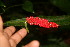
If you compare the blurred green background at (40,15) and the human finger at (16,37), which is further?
the blurred green background at (40,15)

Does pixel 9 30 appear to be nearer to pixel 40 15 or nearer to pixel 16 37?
pixel 16 37

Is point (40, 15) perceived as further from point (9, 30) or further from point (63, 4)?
point (9, 30)

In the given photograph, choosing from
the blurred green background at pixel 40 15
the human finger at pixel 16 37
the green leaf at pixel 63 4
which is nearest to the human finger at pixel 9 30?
the human finger at pixel 16 37

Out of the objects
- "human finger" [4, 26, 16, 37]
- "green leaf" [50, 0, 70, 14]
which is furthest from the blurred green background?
"human finger" [4, 26, 16, 37]

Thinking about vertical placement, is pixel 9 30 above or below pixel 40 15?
above

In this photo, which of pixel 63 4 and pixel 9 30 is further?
pixel 63 4

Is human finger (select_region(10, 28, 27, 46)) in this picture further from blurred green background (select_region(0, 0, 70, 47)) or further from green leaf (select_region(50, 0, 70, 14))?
green leaf (select_region(50, 0, 70, 14))

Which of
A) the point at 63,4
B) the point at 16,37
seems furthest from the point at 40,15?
the point at 16,37

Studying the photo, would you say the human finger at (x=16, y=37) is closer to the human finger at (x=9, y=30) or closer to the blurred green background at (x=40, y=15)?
the human finger at (x=9, y=30)

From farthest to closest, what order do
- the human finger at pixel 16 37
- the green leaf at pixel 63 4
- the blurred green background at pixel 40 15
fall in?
the green leaf at pixel 63 4 < the blurred green background at pixel 40 15 < the human finger at pixel 16 37

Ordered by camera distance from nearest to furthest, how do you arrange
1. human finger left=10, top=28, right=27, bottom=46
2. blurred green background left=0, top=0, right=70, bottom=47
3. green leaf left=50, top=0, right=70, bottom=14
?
human finger left=10, top=28, right=27, bottom=46 → blurred green background left=0, top=0, right=70, bottom=47 → green leaf left=50, top=0, right=70, bottom=14

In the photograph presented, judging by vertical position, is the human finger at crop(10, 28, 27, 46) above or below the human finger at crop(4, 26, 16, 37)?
below

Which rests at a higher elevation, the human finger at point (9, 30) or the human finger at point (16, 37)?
the human finger at point (9, 30)

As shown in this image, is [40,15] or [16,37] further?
[40,15]
